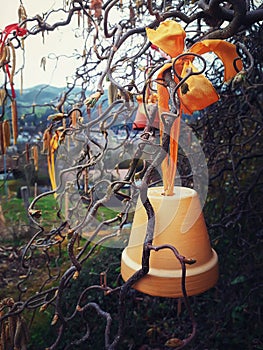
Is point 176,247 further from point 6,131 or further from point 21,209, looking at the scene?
point 21,209

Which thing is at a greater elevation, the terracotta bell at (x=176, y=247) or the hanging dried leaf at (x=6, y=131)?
the hanging dried leaf at (x=6, y=131)

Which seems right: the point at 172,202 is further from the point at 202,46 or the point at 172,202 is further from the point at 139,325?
the point at 139,325

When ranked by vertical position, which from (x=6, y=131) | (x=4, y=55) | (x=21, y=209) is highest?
(x=4, y=55)

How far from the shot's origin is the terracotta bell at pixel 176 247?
0.42m

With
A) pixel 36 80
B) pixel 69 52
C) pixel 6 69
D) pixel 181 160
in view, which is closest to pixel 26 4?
pixel 69 52

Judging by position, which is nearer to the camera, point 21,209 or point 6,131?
point 6,131

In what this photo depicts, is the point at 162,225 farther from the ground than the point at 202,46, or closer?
closer

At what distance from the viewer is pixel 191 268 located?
1.43 ft

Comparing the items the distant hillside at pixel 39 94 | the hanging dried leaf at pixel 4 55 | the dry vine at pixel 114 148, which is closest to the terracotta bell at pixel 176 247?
the dry vine at pixel 114 148

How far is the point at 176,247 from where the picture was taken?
17.4 inches

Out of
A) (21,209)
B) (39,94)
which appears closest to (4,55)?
(39,94)

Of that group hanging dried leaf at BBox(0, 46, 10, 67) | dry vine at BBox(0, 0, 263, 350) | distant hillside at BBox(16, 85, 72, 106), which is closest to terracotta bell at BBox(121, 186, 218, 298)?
dry vine at BBox(0, 0, 263, 350)

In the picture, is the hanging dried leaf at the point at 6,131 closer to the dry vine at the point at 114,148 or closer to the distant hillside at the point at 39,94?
the dry vine at the point at 114,148

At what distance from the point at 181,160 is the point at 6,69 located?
2.15 feet
